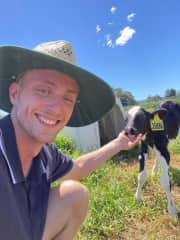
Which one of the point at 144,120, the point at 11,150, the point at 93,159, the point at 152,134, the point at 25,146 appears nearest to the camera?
the point at 11,150

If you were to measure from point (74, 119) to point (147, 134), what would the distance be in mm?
2000

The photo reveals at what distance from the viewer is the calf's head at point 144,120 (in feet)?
11.5

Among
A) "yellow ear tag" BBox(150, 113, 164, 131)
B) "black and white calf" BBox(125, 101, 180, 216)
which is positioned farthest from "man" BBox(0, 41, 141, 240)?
"yellow ear tag" BBox(150, 113, 164, 131)

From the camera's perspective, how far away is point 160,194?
11.9 ft

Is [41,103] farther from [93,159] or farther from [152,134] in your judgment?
[152,134]

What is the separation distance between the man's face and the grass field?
4.89 feet

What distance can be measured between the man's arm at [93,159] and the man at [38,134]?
0.17 metres

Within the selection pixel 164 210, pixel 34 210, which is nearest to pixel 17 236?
pixel 34 210

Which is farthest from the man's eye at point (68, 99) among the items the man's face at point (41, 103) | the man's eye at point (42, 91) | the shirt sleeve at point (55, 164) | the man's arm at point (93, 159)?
the man's arm at point (93, 159)

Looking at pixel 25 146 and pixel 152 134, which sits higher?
pixel 25 146

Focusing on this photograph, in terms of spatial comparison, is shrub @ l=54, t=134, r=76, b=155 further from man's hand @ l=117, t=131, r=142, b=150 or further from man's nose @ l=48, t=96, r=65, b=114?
man's nose @ l=48, t=96, r=65, b=114

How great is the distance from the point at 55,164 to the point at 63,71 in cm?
57

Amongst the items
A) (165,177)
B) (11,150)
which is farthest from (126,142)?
(165,177)

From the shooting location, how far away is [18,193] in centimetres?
130
